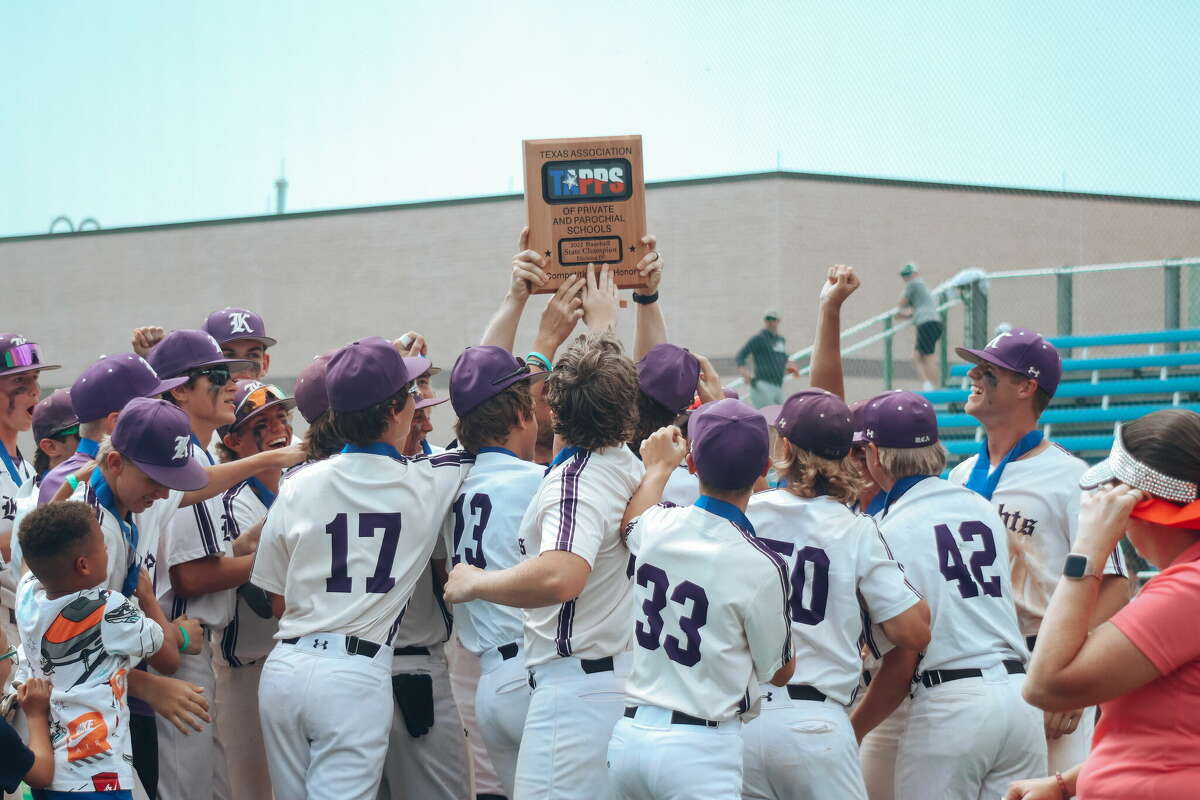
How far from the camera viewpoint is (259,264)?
2317 cm

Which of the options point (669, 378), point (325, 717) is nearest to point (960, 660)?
point (669, 378)

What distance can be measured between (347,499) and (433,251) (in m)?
18.5

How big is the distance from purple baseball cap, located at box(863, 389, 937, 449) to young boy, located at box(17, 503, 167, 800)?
2716mm

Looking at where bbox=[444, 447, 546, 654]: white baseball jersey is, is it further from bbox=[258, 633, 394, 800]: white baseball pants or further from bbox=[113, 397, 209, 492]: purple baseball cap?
bbox=[113, 397, 209, 492]: purple baseball cap

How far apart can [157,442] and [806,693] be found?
240cm

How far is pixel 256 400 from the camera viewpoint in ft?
17.2

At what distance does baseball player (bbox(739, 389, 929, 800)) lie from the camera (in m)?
3.70

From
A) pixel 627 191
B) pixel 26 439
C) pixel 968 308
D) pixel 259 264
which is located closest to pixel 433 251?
pixel 259 264

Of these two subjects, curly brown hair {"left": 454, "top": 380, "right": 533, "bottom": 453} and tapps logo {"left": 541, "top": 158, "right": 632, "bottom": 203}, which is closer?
curly brown hair {"left": 454, "top": 380, "right": 533, "bottom": 453}

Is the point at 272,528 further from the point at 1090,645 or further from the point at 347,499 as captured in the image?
the point at 1090,645

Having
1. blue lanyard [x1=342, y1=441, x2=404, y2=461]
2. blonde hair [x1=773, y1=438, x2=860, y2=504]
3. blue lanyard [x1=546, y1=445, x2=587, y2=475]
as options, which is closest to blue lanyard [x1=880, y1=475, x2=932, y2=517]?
blonde hair [x1=773, y1=438, x2=860, y2=504]

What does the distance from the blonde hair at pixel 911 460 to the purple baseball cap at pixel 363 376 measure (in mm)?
1847

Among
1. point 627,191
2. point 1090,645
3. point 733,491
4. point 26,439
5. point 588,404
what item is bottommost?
point 26,439

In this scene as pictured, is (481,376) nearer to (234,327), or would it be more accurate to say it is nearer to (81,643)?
(81,643)
